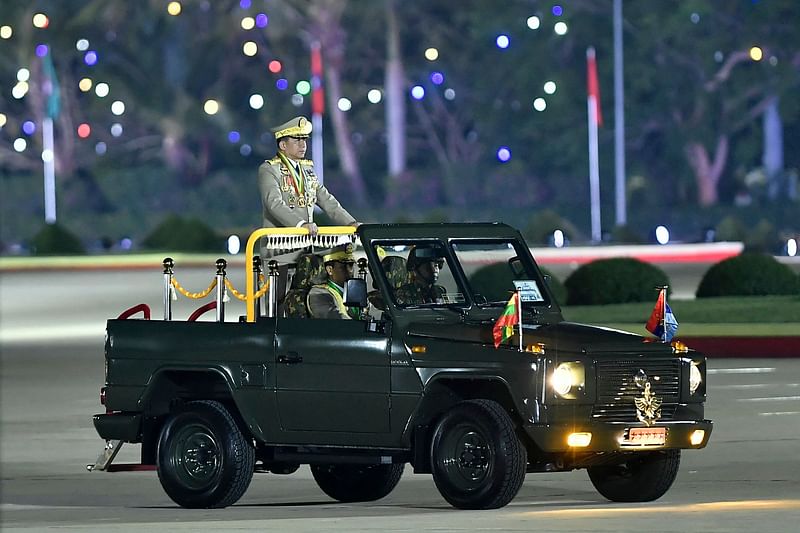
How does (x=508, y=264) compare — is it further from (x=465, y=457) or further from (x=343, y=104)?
(x=343, y=104)

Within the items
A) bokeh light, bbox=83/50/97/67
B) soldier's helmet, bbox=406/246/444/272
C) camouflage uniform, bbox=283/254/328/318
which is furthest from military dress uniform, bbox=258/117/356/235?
bokeh light, bbox=83/50/97/67

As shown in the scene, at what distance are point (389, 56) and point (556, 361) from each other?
67036 mm

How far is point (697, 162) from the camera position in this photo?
76.4 m

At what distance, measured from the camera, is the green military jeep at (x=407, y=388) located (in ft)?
37.8

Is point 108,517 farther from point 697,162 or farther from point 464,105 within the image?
point 464,105

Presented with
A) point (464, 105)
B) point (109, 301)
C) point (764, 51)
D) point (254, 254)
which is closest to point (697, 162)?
point (764, 51)

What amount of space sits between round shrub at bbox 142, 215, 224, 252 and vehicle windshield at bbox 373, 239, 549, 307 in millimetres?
50771

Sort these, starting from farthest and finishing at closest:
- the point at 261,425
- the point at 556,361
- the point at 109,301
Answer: the point at 109,301
the point at 261,425
the point at 556,361

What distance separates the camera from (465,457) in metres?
11.6

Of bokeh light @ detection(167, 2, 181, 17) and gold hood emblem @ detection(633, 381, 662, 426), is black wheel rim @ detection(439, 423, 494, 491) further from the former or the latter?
bokeh light @ detection(167, 2, 181, 17)

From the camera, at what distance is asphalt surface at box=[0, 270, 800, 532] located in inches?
452

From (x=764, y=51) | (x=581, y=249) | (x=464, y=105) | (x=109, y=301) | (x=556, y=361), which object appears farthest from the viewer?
(x=464, y=105)

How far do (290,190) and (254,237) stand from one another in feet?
2.82

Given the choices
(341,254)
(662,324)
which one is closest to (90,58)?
(341,254)
